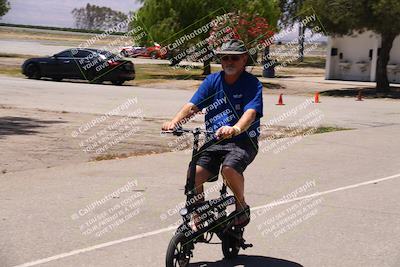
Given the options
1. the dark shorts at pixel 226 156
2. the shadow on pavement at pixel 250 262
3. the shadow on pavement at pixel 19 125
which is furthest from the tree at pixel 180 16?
the dark shorts at pixel 226 156

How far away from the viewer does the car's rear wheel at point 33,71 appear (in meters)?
32.0

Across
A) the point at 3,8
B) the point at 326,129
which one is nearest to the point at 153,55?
the point at 3,8

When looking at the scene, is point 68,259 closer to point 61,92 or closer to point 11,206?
point 11,206

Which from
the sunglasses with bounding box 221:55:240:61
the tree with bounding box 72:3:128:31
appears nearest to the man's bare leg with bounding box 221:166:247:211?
the sunglasses with bounding box 221:55:240:61

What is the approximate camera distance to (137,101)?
74.4ft

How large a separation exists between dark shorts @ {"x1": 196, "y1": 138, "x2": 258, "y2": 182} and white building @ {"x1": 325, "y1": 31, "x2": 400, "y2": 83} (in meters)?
33.9

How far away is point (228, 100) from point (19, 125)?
10462 millimetres

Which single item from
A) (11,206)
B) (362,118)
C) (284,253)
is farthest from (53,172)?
(362,118)

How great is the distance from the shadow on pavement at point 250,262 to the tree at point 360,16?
76.8ft

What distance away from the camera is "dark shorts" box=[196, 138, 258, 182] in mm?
5188

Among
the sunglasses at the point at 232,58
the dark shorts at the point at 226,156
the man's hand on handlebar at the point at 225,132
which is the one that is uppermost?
the sunglasses at the point at 232,58

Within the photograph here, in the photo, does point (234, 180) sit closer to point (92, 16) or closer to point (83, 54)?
point (83, 54)

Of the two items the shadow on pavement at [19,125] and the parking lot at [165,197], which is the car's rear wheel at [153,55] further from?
the parking lot at [165,197]

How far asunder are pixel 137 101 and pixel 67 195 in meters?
14.6
